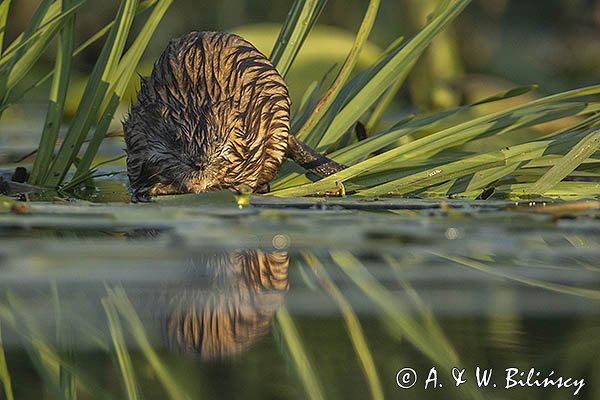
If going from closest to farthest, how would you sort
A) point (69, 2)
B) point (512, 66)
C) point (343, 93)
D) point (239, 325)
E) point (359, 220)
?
point (239, 325)
point (359, 220)
point (69, 2)
point (343, 93)
point (512, 66)

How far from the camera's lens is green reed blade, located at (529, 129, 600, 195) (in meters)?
3.95

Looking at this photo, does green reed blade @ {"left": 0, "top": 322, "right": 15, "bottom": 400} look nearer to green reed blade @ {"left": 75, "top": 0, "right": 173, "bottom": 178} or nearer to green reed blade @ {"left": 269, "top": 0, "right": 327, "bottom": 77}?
green reed blade @ {"left": 75, "top": 0, "right": 173, "bottom": 178}

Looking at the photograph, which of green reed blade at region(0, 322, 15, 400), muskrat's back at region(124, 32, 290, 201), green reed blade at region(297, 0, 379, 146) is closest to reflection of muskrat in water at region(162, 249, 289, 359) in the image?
green reed blade at region(0, 322, 15, 400)

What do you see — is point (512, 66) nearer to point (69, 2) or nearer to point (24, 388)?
point (69, 2)

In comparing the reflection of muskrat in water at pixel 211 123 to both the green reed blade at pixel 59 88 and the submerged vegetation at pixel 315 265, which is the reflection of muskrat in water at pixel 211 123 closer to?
the submerged vegetation at pixel 315 265

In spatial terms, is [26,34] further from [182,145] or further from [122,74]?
[182,145]

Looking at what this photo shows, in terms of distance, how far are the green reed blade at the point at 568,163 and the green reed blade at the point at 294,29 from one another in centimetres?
110

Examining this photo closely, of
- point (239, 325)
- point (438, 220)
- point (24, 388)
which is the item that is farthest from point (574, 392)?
point (438, 220)

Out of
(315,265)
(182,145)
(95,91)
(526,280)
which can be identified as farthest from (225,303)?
(95,91)

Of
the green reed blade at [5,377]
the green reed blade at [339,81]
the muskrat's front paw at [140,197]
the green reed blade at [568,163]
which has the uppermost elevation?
the green reed blade at [339,81]

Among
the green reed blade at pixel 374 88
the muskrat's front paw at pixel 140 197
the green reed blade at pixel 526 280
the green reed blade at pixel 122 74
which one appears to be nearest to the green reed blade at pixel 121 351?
the green reed blade at pixel 526 280

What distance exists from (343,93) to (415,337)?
2543 millimetres

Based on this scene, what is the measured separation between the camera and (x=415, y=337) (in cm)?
217

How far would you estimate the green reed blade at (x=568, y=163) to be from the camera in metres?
3.95
